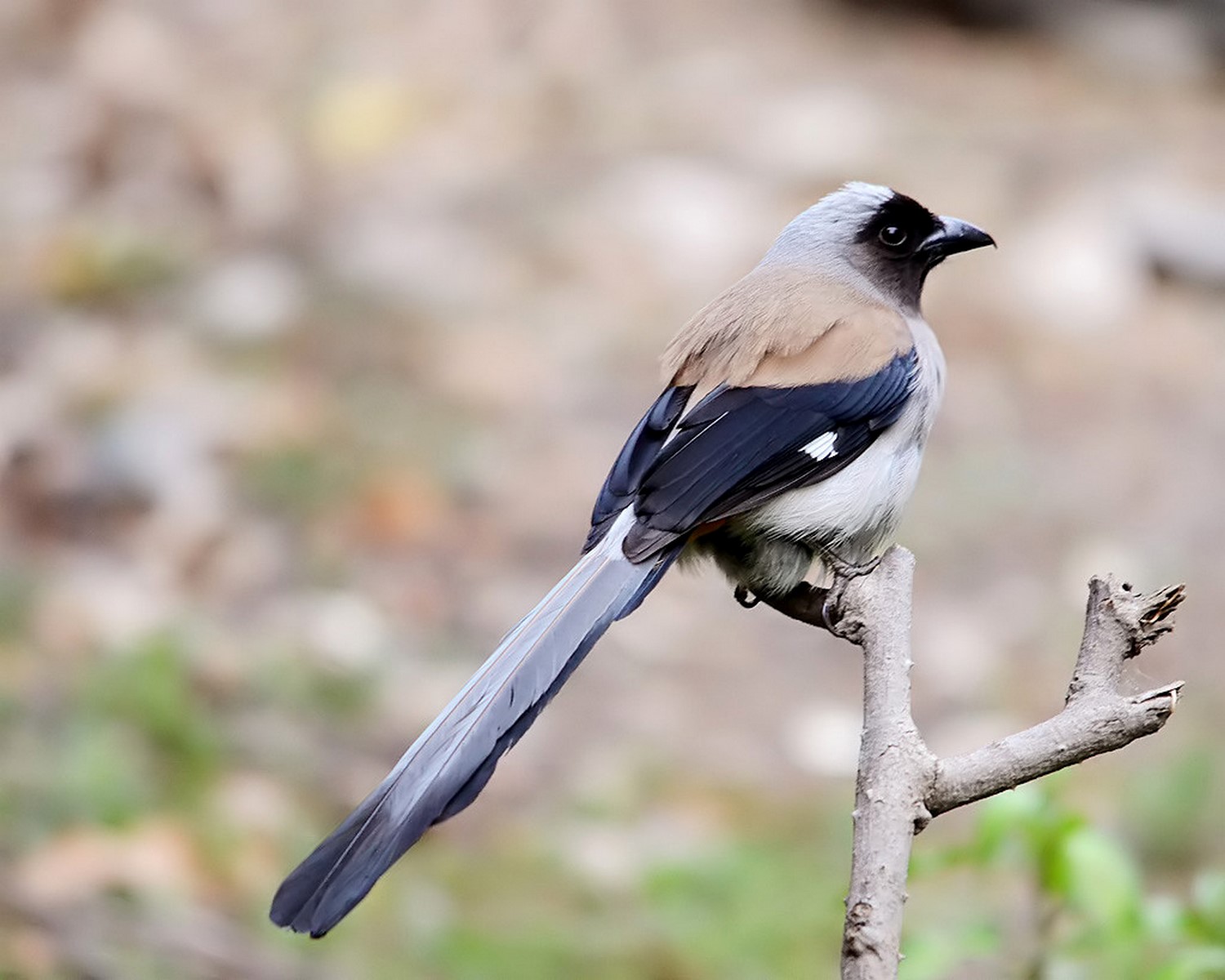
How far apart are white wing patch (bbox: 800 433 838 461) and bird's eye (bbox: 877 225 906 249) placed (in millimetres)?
770

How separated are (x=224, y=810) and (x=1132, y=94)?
6055 mm

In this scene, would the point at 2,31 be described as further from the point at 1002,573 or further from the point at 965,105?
the point at 1002,573

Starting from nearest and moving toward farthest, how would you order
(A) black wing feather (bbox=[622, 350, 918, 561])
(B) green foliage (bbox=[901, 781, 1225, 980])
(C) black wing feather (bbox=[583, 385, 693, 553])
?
(B) green foliage (bbox=[901, 781, 1225, 980])
(A) black wing feather (bbox=[622, 350, 918, 561])
(C) black wing feather (bbox=[583, 385, 693, 553])

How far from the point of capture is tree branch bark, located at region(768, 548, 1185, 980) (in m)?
1.80

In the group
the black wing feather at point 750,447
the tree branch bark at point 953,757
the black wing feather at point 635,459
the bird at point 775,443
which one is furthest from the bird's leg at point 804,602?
the tree branch bark at point 953,757

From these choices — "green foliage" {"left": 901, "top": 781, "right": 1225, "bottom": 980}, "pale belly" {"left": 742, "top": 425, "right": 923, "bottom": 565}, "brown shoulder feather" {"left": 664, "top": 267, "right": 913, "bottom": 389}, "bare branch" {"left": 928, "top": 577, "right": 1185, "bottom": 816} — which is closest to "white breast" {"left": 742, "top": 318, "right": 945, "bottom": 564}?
"pale belly" {"left": 742, "top": 425, "right": 923, "bottom": 565}

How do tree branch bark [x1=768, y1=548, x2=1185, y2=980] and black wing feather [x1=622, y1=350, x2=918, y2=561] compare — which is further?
black wing feather [x1=622, y1=350, x2=918, y2=561]

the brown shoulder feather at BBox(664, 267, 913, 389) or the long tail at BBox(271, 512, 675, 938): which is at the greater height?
the brown shoulder feather at BBox(664, 267, 913, 389)

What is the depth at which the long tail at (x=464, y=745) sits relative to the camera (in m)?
1.92

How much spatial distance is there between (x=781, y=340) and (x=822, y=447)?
0.91ft

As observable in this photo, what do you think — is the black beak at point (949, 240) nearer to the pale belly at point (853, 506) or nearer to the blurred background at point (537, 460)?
the pale belly at point (853, 506)

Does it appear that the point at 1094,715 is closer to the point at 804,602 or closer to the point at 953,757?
the point at 953,757

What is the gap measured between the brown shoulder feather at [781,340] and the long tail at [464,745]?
64cm

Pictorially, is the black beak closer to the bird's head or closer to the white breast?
the bird's head
